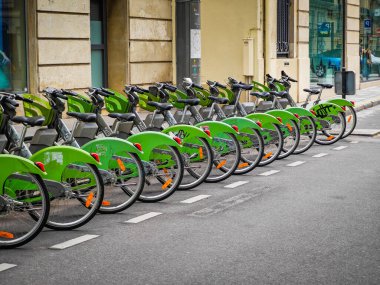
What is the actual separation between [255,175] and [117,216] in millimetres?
2979

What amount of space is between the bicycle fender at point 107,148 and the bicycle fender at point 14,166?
130cm

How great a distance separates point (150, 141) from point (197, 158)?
3.08ft

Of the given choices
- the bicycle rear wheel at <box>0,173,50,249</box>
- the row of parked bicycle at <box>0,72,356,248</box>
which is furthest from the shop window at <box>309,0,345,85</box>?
the bicycle rear wheel at <box>0,173,50,249</box>

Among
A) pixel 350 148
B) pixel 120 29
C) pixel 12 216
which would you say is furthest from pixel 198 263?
pixel 120 29

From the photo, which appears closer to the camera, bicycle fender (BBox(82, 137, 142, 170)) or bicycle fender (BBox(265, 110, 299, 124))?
bicycle fender (BBox(82, 137, 142, 170))

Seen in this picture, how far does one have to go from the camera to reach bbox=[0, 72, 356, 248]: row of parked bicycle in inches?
271

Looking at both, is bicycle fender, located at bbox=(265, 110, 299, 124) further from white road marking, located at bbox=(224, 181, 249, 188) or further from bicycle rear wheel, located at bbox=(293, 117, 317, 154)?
white road marking, located at bbox=(224, 181, 249, 188)

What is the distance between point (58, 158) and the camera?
7355 mm

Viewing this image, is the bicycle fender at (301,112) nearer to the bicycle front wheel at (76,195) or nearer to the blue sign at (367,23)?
the bicycle front wheel at (76,195)

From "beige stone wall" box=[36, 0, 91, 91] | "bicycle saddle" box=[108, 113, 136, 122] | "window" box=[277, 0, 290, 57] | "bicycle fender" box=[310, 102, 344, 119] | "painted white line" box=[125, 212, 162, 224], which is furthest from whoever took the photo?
"window" box=[277, 0, 290, 57]

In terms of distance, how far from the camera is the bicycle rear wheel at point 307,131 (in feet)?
42.3

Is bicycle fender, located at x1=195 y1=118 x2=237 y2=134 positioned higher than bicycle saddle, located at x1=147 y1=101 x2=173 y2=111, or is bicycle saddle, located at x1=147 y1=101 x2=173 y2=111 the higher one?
bicycle saddle, located at x1=147 y1=101 x2=173 y2=111

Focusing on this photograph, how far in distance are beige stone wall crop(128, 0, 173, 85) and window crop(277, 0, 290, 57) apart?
4500mm

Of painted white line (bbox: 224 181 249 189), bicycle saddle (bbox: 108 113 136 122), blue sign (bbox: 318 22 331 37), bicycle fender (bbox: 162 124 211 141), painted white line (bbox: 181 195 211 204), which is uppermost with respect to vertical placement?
blue sign (bbox: 318 22 331 37)
